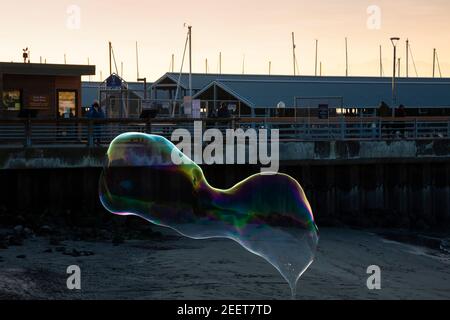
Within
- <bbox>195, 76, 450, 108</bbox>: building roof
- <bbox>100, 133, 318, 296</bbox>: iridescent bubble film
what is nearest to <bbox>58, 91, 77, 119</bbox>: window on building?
<bbox>100, 133, 318, 296</bbox>: iridescent bubble film

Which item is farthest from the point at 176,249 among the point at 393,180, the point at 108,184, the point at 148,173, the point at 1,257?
the point at 393,180

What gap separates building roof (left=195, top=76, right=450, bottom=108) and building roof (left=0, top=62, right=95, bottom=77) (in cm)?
2482

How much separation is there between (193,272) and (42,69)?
52.4ft

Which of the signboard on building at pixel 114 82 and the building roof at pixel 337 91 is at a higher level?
the building roof at pixel 337 91

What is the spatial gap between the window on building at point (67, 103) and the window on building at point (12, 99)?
137 centimetres

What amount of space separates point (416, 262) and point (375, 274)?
357 centimetres

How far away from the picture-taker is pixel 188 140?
2612 cm

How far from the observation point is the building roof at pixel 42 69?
30.8 metres

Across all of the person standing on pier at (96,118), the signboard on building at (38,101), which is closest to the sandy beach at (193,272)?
the person standing on pier at (96,118)

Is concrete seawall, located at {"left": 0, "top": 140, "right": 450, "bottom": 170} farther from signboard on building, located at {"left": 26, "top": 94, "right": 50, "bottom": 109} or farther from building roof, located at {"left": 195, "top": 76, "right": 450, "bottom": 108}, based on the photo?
building roof, located at {"left": 195, "top": 76, "right": 450, "bottom": 108}

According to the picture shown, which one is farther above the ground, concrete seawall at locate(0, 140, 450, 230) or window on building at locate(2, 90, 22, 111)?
window on building at locate(2, 90, 22, 111)

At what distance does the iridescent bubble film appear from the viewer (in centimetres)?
1236

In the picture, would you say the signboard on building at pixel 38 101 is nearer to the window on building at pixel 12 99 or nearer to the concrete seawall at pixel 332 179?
the window on building at pixel 12 99

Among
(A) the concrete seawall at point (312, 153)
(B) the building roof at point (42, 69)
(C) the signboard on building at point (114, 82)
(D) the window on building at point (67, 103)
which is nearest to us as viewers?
(A) the concrete seawall at point (312, 153)
